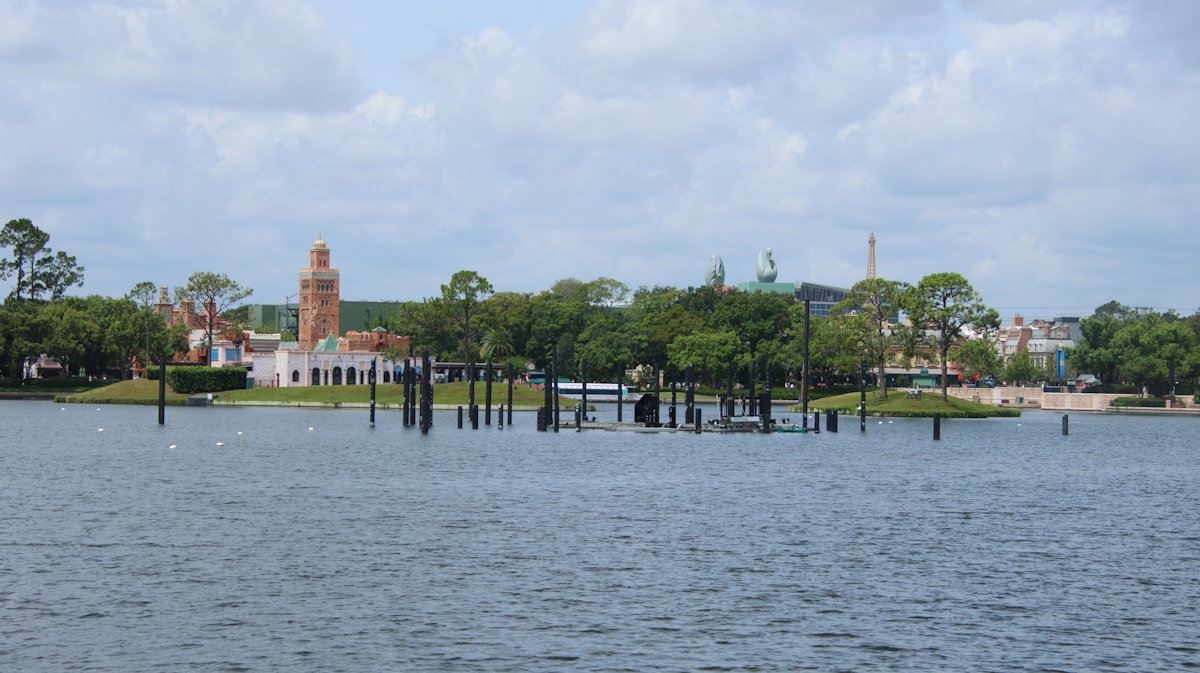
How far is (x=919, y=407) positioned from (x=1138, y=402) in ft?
201

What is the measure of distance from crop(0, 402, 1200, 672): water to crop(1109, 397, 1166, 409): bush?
113880mm

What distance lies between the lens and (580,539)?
41.4 m

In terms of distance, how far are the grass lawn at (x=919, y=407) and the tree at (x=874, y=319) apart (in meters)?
3.51

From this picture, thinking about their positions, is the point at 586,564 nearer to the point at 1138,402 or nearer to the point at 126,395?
the point at 126,395

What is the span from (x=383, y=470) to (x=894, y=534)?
30064mm

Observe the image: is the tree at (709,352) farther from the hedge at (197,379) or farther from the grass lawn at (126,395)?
the grass lawn at (126,395)

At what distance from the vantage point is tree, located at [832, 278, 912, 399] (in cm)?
13388

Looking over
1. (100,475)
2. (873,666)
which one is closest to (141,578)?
(873,666)

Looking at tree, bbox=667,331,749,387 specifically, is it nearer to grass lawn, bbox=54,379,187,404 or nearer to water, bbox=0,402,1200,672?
grass lawn, bbox=54,379,187,404

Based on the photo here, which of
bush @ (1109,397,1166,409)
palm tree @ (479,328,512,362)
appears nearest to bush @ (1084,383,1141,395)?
bush @ (1109,397,1166,409)

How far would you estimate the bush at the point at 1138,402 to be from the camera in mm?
176750

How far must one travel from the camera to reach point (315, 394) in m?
152

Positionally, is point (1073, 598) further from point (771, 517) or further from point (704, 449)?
point (704, 449)

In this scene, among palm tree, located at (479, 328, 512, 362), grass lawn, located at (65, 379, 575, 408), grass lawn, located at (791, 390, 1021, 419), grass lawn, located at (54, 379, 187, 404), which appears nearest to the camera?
grass lawn, located at (791, 390, 1021, 419)
